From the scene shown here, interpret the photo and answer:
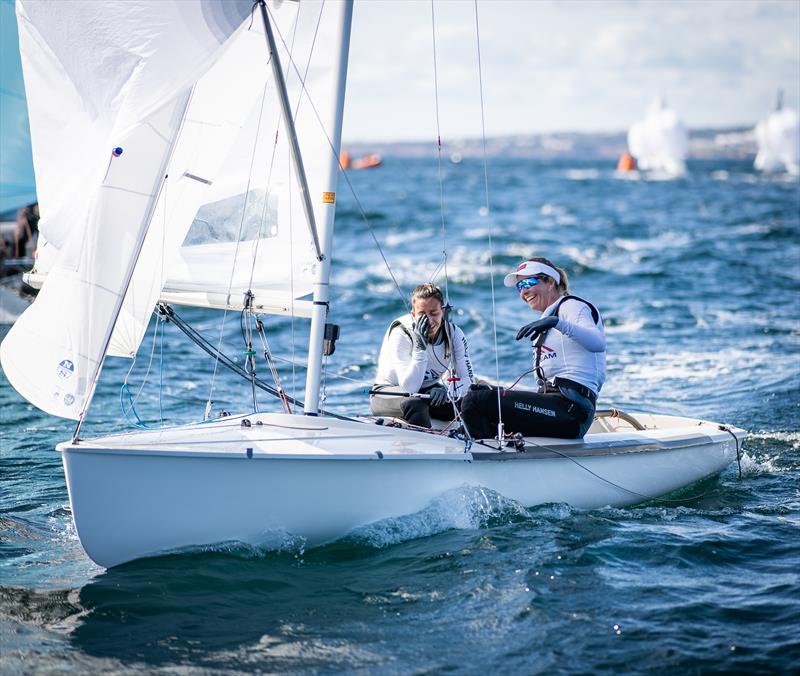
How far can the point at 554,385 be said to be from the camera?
21.7ft

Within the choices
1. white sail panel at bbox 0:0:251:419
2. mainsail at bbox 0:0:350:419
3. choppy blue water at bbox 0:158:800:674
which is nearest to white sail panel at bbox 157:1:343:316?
mainsail at bbox 0:0:350:419

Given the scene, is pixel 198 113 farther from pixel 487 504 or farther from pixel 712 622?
pixel 712 622

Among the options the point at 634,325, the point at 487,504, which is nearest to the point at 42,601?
the point at 487,504

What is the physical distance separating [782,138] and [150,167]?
275ft

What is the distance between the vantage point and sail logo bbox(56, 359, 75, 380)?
549cm

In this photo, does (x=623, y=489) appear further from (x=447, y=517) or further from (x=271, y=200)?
(x=271, y=200)

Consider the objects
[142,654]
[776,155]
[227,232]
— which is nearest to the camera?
[142,654]

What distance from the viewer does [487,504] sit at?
619 centimetres

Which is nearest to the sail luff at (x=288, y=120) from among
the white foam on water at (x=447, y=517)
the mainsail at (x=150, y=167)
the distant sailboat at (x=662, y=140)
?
the mainsail at (x=150, y=167)

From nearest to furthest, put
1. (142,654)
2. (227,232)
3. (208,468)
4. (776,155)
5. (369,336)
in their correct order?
(142,654)
(208,468)
(227,232)
(369,336)
(776,155)

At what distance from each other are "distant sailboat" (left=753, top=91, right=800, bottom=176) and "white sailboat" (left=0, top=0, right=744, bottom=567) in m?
80.2

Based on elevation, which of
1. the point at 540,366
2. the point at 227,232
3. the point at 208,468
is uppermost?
the point at 227,232

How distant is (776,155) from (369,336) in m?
78.6

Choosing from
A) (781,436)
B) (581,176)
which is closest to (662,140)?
(581,176)
